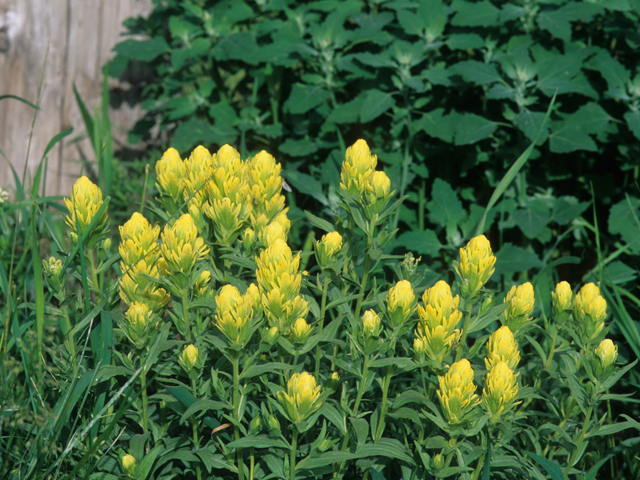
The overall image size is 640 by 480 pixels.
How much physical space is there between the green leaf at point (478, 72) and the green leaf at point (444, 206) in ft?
1.49

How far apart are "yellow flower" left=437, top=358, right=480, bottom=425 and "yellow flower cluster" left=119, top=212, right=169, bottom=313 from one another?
674mm

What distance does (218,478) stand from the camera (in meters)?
1.38

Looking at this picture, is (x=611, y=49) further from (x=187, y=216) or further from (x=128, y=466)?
(x=128, y=466)

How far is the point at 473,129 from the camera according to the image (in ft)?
8.06

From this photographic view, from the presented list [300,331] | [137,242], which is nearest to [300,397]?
[300,331]

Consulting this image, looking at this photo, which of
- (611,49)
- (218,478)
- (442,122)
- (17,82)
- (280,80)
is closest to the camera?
(218,478)

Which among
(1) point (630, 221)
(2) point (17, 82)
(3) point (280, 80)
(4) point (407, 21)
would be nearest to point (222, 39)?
(3) point (280, 80)

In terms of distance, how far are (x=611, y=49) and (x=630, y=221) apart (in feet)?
3.16

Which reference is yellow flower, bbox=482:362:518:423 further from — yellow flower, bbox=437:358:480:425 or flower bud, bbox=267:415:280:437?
flower bud, bbox=267:415:280:437

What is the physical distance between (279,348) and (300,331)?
0.15m

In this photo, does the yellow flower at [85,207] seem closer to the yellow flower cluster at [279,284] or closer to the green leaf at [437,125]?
the yellow flower cluster at [279,284]

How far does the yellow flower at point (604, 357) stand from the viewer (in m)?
1.29

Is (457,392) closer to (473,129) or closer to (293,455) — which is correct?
(293,455)

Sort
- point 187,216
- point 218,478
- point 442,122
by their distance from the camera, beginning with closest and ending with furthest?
point 187,216
point 218,478
point 442,122
